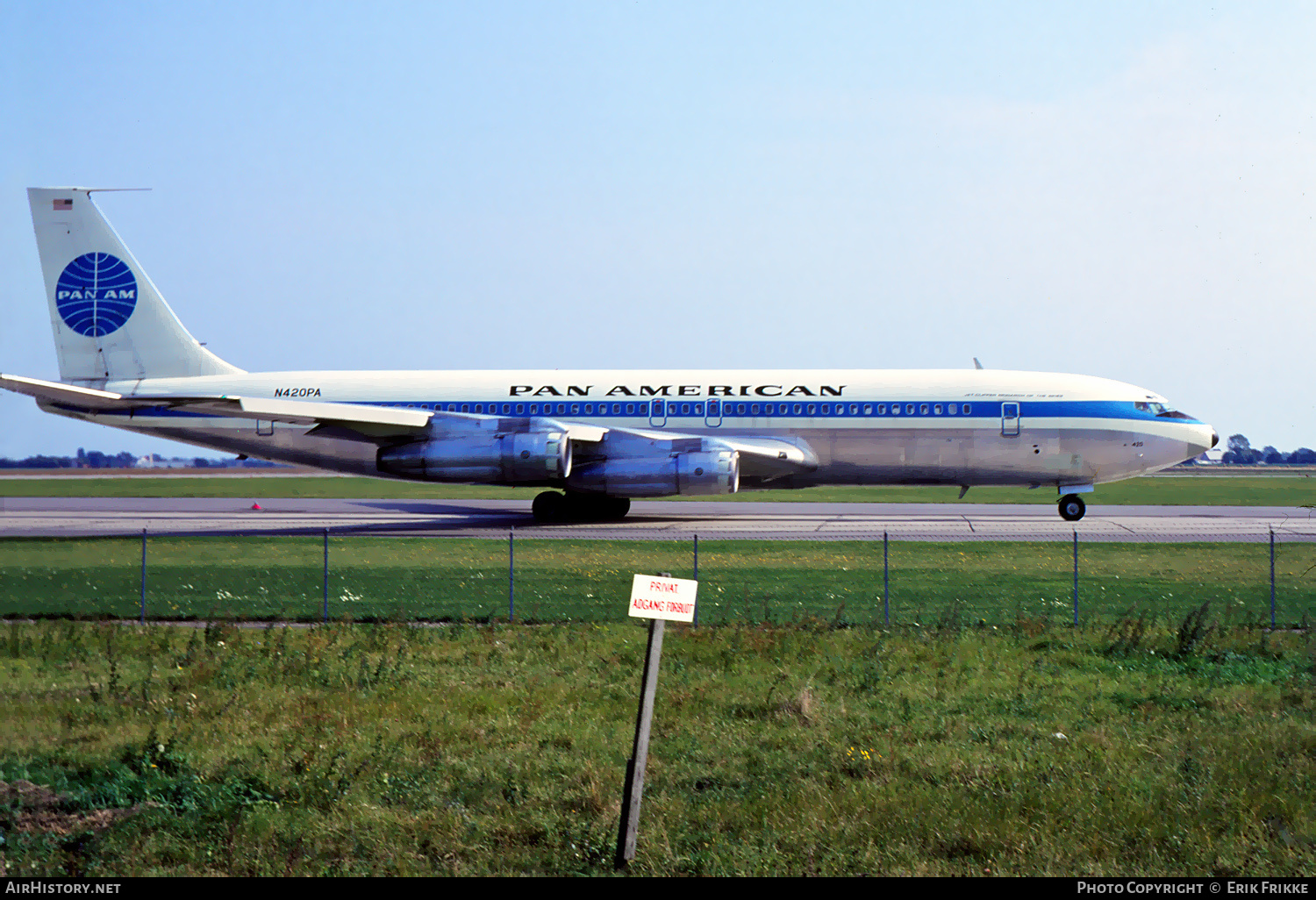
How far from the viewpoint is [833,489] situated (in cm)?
6253

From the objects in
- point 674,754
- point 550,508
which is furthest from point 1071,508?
point 674,754

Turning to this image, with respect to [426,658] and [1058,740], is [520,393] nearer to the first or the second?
[426,658]

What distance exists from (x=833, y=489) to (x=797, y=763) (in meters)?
54.4

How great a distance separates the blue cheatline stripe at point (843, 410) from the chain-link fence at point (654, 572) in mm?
5756

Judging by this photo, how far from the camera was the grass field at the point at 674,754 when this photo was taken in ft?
23.1

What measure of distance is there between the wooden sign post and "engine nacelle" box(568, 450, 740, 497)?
72.2 ft

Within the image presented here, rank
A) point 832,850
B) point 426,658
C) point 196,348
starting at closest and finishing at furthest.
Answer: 1. point 832,850
2. point 426,658
3. point 196,348

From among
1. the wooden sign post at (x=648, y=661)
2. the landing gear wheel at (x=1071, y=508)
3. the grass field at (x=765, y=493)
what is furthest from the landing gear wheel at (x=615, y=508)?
the wooden sign post at (x=648, y=661)

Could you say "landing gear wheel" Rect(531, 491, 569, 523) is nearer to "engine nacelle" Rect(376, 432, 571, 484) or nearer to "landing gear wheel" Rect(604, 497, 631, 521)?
"landing gear wheel" Rect(604, 497, 631, 521)

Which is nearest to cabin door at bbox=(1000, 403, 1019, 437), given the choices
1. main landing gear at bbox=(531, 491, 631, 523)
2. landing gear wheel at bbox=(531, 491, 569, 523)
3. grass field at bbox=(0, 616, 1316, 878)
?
main landing gear at bbox=(531, 491, 631, 523)

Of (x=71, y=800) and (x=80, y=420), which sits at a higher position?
(x=80, y=420)

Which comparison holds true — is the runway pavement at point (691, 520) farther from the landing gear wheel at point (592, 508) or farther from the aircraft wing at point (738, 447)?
the aircraft wing at point (738, 447)

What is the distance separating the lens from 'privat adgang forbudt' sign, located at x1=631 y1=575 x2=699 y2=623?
7059mm

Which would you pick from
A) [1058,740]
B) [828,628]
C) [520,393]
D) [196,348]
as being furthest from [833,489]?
[1058,740]
